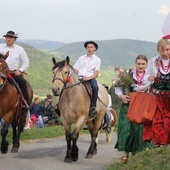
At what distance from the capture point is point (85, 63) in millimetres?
11406

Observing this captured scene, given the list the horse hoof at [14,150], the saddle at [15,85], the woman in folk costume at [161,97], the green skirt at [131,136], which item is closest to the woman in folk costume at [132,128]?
the green skirt at [131,136]

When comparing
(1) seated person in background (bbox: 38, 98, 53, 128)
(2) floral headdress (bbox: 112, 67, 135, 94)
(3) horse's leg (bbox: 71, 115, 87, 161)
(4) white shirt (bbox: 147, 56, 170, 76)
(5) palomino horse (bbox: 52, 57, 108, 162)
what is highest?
(4) white shirt (bbox: 147, 56, 170, 76)

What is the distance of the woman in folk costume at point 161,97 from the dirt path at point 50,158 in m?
2.52

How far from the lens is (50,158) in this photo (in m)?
11.0

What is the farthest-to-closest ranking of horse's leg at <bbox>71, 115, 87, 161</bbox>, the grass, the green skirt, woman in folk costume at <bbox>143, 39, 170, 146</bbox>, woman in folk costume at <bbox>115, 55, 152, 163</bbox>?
1. horse's leg at <bbox>71, 115, 87, 161</bbox>
2. the green skirt
3. woman in folk costume at <bbox>115, 55, 152, 163</bbox>
4. woman in folk costume at <bbox>143, 39, 170, 146</bbox>
5. the grass

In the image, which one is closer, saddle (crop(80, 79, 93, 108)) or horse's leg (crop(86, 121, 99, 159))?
saddle (crop(80, 79, 93, 108))

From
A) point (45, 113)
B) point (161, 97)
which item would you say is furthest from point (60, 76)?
point (45, 113)

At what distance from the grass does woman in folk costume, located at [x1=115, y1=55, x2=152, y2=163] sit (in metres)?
1.27

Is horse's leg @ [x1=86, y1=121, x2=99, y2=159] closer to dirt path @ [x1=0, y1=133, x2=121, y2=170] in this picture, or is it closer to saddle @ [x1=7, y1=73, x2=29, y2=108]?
dirt path @ [x1=0, y1=133, x2=121, y2=170]

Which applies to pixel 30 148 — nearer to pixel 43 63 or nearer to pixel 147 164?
pixel 147 164

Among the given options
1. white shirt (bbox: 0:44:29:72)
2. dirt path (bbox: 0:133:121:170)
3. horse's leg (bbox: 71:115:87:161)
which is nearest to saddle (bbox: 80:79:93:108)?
horse's leg (bbox: 71:115:87:161)

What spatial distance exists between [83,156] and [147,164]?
448 centimetres

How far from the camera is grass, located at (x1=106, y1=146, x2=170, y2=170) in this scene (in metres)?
7.06

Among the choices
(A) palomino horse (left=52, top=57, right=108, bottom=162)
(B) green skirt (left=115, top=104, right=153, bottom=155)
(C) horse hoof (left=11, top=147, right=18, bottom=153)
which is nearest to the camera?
(B) green skirt (left=115, top=104, right=153, bottom=155)
